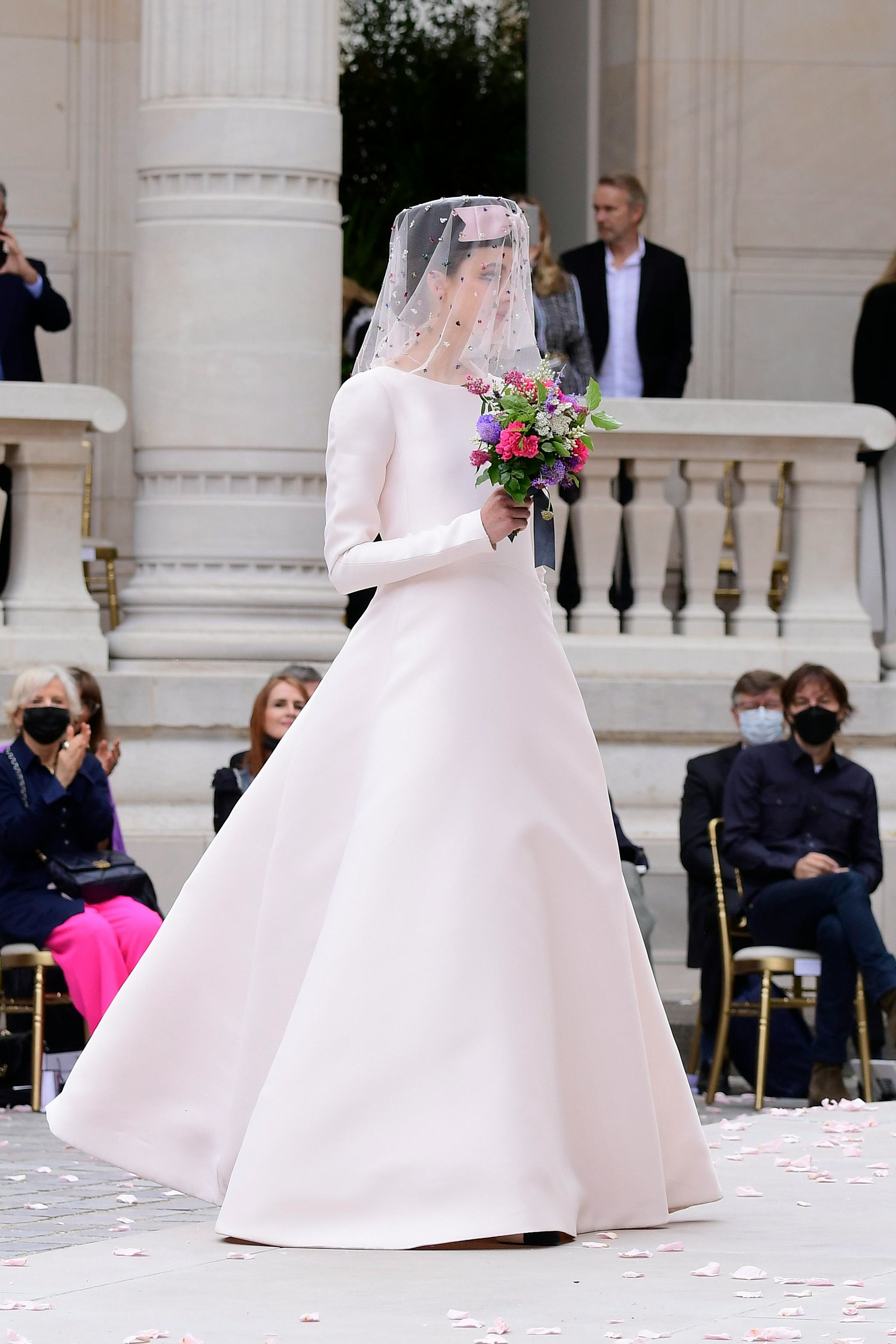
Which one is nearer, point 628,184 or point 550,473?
point 550,473

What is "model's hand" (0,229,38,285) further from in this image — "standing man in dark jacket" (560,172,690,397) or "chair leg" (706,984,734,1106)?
"chair leg" (706,984,734,1106)

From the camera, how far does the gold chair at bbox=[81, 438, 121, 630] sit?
11.1 meters

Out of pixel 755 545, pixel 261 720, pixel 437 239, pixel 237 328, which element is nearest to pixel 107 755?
pixel 261 720

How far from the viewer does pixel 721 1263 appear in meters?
4.97

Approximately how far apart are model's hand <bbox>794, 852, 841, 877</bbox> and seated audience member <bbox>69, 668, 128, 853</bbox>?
2419mm

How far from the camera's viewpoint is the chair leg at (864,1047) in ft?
29.5

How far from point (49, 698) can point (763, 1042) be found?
9.00 feet

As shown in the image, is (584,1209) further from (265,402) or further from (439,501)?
(265,402)

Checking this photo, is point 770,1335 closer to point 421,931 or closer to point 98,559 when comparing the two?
point 421,931

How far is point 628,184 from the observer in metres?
11.1

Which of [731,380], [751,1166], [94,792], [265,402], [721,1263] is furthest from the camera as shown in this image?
[731,380]

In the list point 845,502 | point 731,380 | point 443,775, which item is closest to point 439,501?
point 443,775

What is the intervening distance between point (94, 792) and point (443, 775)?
150 inches

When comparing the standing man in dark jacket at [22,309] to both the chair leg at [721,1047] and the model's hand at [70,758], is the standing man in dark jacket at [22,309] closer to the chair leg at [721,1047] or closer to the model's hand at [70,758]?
the model's hand at [70,758]
